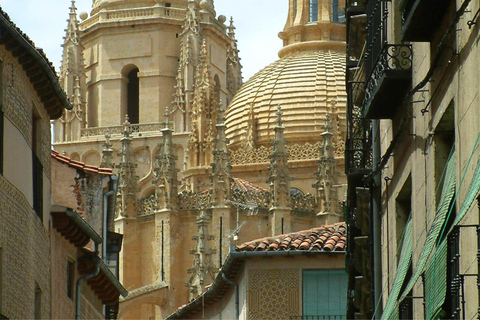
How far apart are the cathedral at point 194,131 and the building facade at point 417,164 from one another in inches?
1562

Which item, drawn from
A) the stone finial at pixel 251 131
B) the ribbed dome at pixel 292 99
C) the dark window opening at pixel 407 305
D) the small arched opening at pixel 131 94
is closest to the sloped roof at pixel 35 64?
the dark window opening at pixel 407 305

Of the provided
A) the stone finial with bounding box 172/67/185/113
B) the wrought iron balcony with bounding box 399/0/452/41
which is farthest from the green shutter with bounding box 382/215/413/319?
the stone finial with bounding box 172/67/185/113

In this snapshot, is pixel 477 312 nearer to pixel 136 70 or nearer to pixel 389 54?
pixel 389 54

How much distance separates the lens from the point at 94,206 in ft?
113

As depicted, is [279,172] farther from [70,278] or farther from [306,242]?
[70,278]

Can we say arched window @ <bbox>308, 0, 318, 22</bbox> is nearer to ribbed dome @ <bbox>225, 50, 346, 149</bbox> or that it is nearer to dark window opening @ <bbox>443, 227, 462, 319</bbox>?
ribbed dome @ <bbox>225, 50, 346, 149</bbox>

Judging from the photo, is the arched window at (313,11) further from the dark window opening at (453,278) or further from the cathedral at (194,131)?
the dark window opening at (453,278)

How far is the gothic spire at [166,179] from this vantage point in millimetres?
71438

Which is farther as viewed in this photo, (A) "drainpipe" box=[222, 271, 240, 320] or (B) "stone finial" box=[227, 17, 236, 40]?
(B) "stone finial" box=[227, 17, 236, 40]

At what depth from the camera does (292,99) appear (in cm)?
8038

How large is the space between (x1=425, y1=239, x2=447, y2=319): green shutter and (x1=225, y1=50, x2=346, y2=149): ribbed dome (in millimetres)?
62166

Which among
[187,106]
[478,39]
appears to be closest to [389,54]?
[478,39]

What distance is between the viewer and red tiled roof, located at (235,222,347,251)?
103 feet

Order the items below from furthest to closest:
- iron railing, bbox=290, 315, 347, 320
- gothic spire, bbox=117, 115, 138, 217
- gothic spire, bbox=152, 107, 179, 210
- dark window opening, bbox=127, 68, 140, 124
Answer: dark window opening, bbox=127, 68, 140, 124 → gothic spire, bbox=117, 115, 138, 217 → gothic spire, bbox=152, 107, 179, 210 → iron railing, bbox=290, 315, 347, 320
